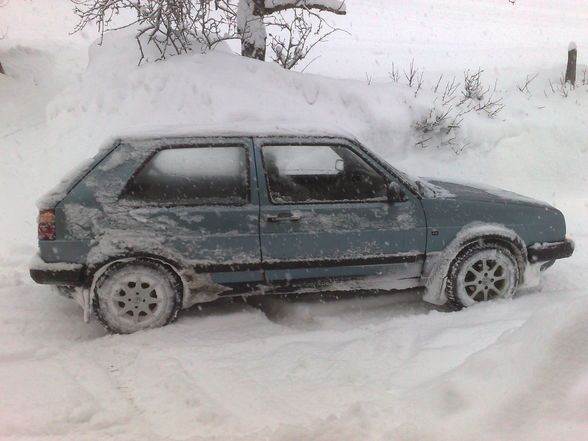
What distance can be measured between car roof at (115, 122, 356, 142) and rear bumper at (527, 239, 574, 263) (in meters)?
1.73

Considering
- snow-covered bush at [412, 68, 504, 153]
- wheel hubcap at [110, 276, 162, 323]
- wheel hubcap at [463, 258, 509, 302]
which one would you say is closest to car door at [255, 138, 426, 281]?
wheel hubcap at [463, 258, 509, 302]

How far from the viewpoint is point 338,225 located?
4.00 m

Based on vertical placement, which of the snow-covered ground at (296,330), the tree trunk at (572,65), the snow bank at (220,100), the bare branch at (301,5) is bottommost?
the snow-covered ground at (296,330)

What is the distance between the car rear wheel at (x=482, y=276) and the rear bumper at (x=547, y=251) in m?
0.18

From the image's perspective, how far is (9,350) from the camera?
3627 millimetres

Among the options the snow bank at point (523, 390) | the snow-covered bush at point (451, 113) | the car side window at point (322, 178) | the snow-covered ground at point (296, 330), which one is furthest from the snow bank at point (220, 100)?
the snow bank at point (523, 390)

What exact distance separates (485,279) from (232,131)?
229 cm

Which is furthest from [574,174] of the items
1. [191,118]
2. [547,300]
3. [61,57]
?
[61,57]

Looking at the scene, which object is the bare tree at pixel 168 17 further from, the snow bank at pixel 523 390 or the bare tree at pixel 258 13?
the snow bank at pixel 523 390

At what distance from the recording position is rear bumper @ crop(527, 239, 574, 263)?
430cm

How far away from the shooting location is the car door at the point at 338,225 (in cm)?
395

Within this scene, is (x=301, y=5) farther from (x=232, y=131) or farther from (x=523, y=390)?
(x=523, y=390)

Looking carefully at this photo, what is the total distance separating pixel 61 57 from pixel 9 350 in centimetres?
1075

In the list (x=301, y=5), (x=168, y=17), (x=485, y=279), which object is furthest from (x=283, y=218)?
(x=301, y=5)
